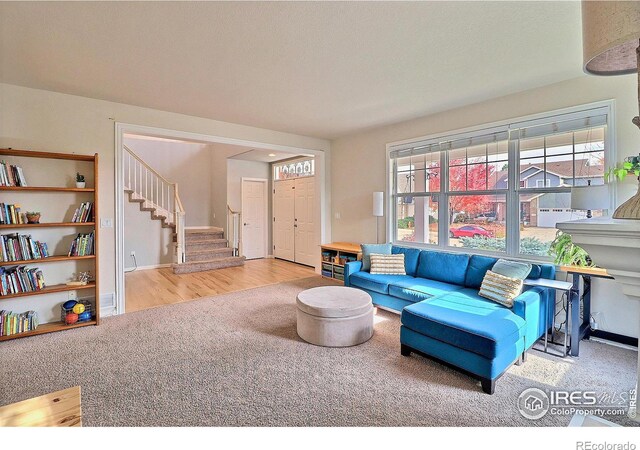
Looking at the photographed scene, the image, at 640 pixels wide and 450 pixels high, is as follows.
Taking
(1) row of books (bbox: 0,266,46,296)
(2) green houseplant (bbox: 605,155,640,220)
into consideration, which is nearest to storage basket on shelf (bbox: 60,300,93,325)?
(1) row of books (bbox: 0,266,46,296)

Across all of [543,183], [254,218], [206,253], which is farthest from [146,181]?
[543,183]

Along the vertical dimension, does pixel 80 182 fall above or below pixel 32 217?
above

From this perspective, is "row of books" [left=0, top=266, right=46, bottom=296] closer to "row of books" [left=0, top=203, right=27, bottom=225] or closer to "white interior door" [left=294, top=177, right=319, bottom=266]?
"row of books" [left=0, top=203, right=27, bottom=225]

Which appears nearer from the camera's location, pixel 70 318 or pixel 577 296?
pixel 577 296

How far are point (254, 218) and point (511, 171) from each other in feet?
19.2

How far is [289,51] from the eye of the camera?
2543 mm

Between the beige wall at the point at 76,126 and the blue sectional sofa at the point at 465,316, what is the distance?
3.44 m

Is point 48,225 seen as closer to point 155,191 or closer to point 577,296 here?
point 155,191

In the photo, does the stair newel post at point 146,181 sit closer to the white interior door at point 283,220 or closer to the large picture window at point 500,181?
the white interior door at point 283,220

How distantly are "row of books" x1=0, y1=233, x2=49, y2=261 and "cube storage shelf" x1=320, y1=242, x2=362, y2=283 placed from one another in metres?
3.81

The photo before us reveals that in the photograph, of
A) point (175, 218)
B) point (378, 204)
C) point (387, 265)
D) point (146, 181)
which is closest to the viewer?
point (387, 265)

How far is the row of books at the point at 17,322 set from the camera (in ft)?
9.77

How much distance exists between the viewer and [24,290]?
312 cm
